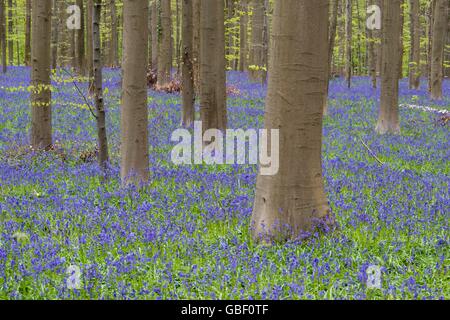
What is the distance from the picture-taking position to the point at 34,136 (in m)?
11.7

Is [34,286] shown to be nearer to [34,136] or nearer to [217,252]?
[217,252]

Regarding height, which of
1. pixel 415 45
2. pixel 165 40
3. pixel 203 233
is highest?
pixel 415 45

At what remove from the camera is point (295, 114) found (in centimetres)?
582

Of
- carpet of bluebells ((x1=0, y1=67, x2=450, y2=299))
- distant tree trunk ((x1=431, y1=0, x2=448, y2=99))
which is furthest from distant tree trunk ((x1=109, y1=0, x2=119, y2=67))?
carpet of bluebells ((x1=0, y1=67, x2=450, y2=299))

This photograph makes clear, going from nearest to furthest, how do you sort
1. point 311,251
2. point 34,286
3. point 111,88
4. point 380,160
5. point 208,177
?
point 34,286, point 311,251, point 208,177, point 380,160, point 111,88

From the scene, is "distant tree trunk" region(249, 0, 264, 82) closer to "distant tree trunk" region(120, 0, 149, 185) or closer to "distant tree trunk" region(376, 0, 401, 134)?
"distant tree trunk" region(376, 0, 401, 134)

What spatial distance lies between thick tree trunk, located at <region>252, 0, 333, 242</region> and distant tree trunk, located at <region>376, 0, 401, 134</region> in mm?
9829

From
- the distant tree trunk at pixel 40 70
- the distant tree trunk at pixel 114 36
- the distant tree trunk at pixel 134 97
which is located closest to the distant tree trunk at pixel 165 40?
the distant tree trunk at pixel 114 36

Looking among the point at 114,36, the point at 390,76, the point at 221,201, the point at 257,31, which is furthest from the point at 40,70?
the point at 114,36

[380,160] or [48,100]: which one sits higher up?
[48,100]

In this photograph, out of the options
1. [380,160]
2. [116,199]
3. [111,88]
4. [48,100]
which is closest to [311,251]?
[116,199]

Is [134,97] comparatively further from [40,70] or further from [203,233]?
[40,70]

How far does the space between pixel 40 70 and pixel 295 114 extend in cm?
758
